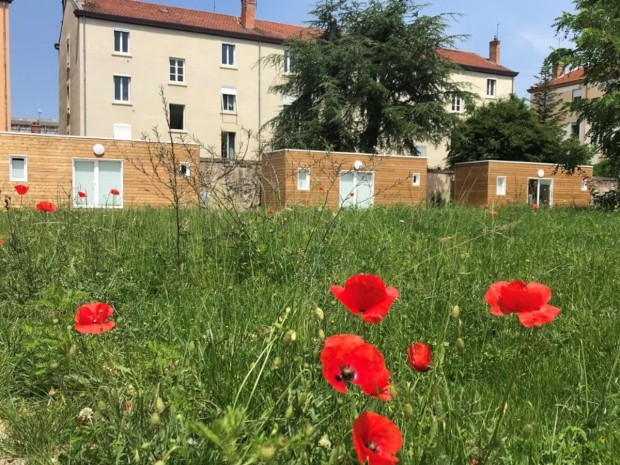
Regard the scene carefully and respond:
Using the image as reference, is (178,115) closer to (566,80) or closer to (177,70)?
(177,70)

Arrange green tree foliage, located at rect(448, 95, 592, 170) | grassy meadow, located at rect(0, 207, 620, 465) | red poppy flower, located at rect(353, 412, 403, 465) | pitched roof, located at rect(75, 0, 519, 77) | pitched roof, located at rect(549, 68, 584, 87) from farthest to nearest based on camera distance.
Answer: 1. pitched roof, located at rect(549, 68, 584, 87)
2. pitched roof, located at rect(75, 0, 519, 77)
3. green tree foliage, located at rect(448, 95, 592, 170)
4. grassy meadow, located at rect(0, 207, 620, 465)
5. red poppy flower, located at rect(353, 412, 403, 465)

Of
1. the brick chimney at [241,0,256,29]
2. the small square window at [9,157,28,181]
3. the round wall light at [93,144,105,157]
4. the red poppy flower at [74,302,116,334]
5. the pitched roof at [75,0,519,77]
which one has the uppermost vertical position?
the brick chimney at [241,0,256,29]

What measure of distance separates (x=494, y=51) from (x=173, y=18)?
3054cm

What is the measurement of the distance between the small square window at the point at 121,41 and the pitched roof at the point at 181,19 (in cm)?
82

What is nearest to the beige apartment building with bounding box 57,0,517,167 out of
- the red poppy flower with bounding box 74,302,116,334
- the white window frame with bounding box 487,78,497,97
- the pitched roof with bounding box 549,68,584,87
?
the white window frame with bounding box 487,78,497,97

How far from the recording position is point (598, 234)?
630 centimetres

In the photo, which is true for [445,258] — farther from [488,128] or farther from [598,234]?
[488,128]

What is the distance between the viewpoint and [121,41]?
36281 millimetres

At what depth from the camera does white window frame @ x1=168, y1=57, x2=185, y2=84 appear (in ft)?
124

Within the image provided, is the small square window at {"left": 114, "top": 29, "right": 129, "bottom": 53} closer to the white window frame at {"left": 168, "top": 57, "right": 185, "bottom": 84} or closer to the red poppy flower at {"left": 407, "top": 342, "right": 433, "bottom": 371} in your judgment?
the white window frame at {"left": 168, "top": 57, "right": 185, "bottom": 84}

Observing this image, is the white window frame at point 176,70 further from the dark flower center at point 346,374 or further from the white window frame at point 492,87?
the dark flower center at point 346,374

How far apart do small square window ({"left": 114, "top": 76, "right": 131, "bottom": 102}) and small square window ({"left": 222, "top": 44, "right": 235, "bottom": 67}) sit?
23.2 feet

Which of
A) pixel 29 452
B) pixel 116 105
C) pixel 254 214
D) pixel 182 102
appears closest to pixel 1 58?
pixel 116 105

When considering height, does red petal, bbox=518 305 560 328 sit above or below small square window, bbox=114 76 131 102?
below
